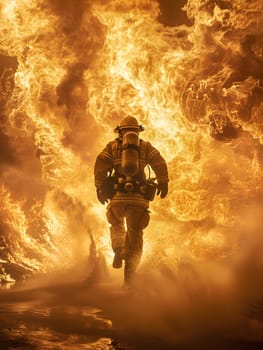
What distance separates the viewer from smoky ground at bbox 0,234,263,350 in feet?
13.0

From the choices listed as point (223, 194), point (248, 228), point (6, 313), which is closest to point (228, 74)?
point (223, 194)

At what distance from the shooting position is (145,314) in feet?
16.8

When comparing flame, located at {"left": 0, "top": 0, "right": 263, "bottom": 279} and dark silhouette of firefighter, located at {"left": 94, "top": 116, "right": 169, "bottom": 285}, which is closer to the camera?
dark silhouette of firefighter, located at {"left": 94, "top": 116, "right": 169, "bottom": 285}

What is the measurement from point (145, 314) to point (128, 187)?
2.94 m

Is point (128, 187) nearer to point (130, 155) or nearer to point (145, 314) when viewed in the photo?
point (130, 155)

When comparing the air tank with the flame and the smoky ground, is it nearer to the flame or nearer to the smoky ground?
the smoky ground

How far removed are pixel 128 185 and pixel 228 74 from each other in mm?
4949

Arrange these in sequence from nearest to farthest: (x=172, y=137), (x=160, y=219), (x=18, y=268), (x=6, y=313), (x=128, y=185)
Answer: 1. (x=6, y=313)
2. (x=128, y=185)
3. (x=172, y=137)
4. (x=160, y=219)
5. (x=18, y=268)

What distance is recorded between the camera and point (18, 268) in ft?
47.0

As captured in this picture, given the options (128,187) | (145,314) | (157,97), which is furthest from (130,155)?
(157,97)

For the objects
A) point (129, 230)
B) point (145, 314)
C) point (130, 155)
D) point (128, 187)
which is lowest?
point (145, 314)

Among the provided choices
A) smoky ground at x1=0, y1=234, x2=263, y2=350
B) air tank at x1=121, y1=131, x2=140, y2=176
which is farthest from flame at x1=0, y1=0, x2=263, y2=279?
air tank at x1=121, y1=131, x2=140, y2=176

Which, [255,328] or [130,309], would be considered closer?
[255,328]

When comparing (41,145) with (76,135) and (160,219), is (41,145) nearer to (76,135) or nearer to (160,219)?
(76,135)
